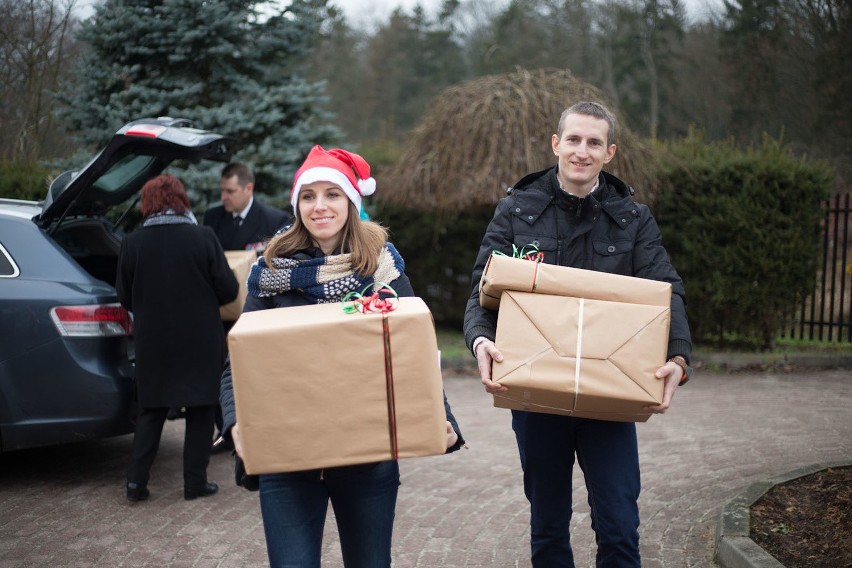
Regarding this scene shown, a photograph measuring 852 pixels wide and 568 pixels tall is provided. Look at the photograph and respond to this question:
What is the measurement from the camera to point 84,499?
5469mm

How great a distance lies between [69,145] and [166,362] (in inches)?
252

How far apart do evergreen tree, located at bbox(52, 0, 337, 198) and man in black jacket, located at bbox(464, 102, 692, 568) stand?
7027mm

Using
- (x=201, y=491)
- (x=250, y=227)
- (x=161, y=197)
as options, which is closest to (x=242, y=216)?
(x=250, y=227)

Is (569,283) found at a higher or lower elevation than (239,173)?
lower

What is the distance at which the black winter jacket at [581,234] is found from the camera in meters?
3.21

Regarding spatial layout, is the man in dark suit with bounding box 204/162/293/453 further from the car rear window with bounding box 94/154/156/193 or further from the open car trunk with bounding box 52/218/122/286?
the open car trunk with bounding box 52/218/122/286

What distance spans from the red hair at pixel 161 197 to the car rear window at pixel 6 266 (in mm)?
864

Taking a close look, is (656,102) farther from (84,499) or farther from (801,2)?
(84,499)

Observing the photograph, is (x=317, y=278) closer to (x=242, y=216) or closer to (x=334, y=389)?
(x=334, y=389)

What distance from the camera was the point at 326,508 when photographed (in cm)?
270

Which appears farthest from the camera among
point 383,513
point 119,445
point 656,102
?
point 656,102

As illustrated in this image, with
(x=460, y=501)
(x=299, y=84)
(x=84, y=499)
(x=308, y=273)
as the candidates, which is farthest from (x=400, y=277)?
(x=299, y=84)

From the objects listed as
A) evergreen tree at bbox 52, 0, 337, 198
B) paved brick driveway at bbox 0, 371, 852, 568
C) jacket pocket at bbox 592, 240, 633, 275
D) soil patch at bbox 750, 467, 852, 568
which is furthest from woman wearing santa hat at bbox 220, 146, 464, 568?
evergreen tree at bbox 52, 0, 337, 198

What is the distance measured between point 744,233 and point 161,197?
7.13 meters
